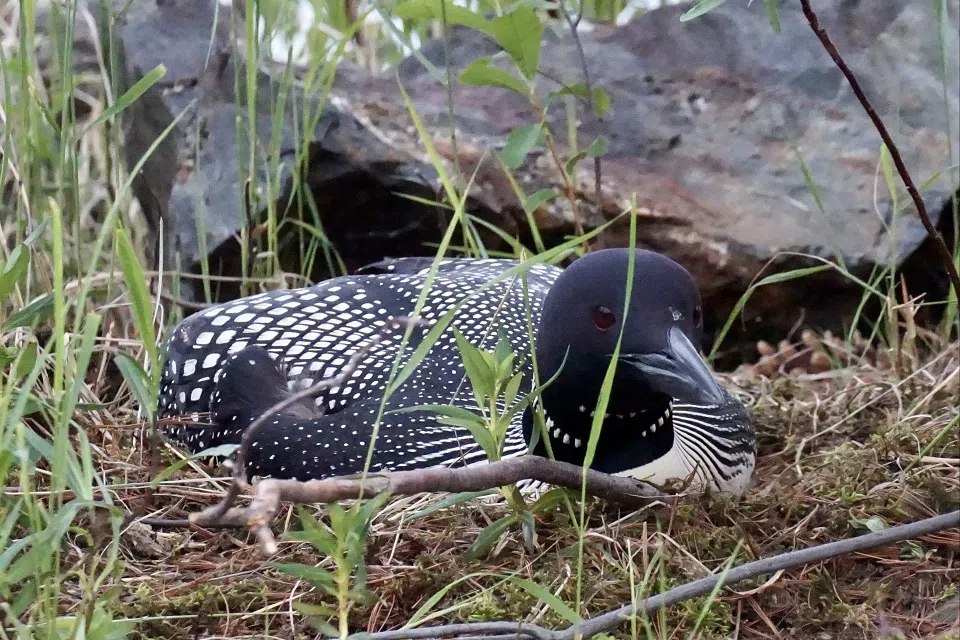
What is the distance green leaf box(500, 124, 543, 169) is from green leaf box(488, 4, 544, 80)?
0.36ft

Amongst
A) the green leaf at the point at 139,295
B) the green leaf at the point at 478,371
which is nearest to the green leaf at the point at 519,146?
the green leaf at the point at 478,371

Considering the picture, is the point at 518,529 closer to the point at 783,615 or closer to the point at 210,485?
the point at 783,615

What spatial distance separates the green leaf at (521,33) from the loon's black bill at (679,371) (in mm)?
652

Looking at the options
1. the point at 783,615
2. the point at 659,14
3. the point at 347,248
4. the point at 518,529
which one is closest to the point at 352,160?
the point at 347,248

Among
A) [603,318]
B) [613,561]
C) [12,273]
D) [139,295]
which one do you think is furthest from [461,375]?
[12,273]

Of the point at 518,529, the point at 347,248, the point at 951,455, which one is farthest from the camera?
the point at 347,248

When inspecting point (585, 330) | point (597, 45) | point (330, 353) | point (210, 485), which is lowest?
point (210, 485)

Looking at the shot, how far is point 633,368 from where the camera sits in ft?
5.70

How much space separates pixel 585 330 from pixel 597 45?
5.92 feet

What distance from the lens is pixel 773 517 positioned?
5.67 ft

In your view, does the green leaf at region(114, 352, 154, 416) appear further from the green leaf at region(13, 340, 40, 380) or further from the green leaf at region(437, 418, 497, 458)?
the green leaf at region(437, 418, 497, 458)

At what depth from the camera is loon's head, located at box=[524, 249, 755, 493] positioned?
1.71 metres

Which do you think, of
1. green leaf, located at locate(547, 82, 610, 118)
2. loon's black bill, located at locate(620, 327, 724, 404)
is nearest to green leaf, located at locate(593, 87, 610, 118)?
A: green leaf, located at locate(547, 82, 610, 118)

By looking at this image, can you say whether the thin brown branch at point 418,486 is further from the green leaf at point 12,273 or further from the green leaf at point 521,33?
the green leaf at point 521,33
